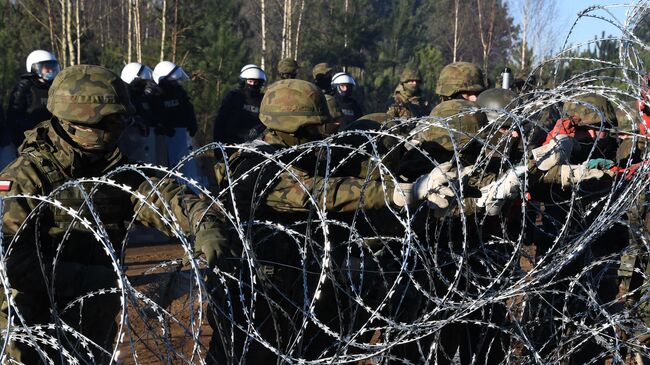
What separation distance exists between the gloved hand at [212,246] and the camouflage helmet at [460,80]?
4.05m

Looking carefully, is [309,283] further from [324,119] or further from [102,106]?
[102,106]

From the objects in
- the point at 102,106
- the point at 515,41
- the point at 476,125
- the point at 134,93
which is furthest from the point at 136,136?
the point at 515,41

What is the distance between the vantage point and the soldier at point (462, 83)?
7.28m

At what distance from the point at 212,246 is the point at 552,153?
1.98 m

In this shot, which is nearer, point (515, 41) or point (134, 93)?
point (134, 93)

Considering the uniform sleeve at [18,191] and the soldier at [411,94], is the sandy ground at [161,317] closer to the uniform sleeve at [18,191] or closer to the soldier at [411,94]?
the uniform sleeve at [18,191]

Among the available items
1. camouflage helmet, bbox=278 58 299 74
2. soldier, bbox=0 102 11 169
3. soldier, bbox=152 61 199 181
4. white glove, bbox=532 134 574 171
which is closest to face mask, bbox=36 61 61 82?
soldier, bbox=0 102 11 169

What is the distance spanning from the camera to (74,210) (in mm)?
3771

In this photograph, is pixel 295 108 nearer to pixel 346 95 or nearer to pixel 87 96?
pixel 87 96

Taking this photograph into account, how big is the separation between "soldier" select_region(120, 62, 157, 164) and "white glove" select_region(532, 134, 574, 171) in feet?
21.8

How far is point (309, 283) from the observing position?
4.73 m

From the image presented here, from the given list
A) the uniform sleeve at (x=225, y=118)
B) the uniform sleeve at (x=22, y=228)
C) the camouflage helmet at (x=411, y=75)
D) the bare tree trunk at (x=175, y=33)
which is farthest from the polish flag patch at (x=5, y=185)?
the bare tree trunk at (x=175, y=33)

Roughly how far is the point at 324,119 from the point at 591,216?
2240 mm

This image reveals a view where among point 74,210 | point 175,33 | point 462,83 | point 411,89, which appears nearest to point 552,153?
point 74,210
